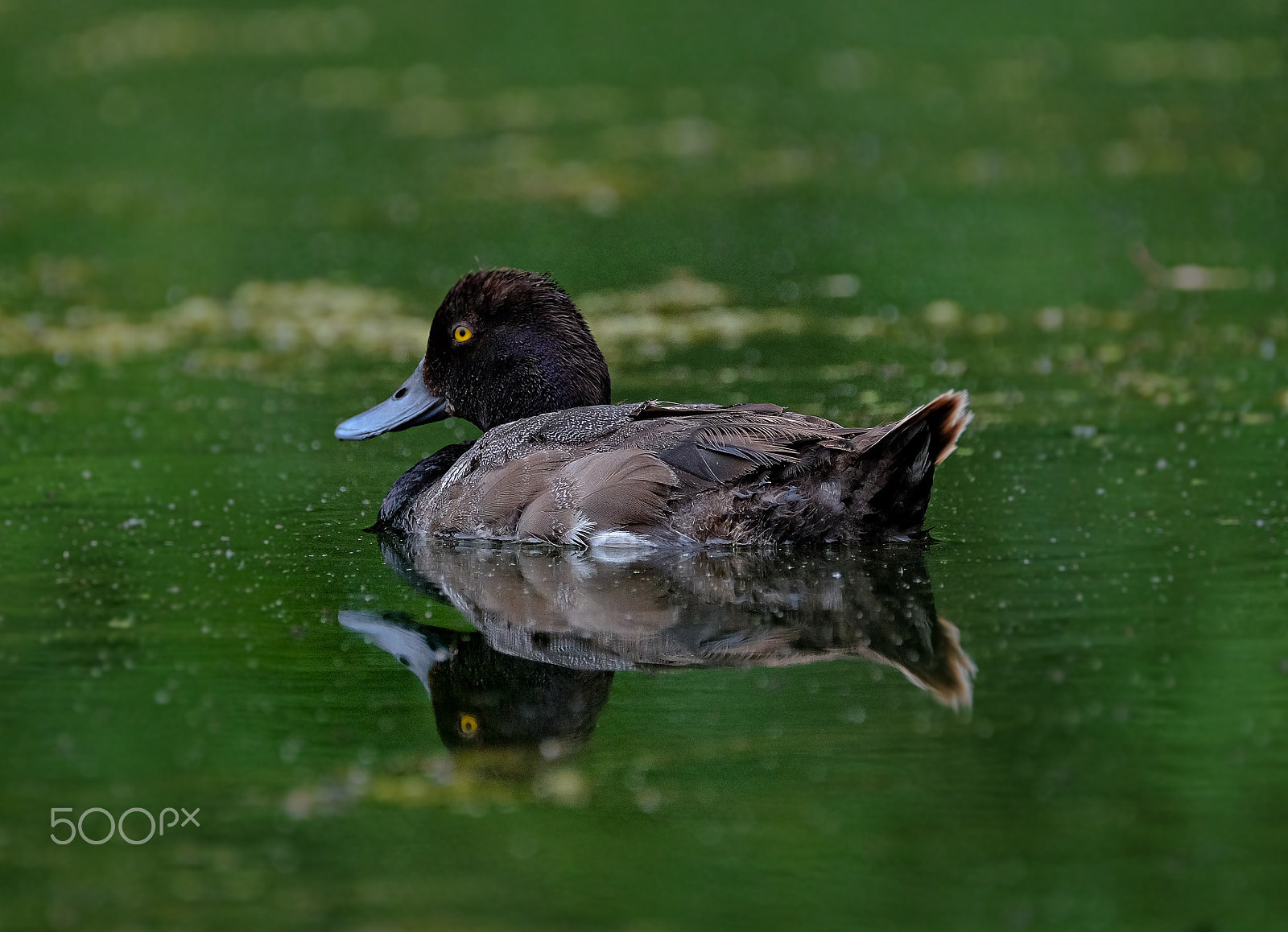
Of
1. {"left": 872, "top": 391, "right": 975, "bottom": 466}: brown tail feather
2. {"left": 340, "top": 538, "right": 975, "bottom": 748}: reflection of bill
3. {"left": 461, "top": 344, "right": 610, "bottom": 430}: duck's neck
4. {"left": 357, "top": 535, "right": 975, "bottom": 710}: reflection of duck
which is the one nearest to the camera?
{"left": 340, "top": 538, "right": 975, "bottom": 748}: reflection of bill

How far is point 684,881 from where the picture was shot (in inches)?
199

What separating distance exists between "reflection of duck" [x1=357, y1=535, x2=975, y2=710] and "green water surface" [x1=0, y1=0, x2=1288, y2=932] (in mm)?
172

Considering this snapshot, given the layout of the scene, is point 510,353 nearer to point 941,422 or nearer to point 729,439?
point 729,439

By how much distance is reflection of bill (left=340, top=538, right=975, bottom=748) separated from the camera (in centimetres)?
664

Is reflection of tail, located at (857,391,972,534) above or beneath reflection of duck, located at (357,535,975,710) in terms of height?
above

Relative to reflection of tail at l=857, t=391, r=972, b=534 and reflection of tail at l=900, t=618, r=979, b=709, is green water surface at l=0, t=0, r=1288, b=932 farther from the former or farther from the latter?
reflection of tail at l=857, t=391, r=972, b=534

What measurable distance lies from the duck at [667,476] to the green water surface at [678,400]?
14.0 inches

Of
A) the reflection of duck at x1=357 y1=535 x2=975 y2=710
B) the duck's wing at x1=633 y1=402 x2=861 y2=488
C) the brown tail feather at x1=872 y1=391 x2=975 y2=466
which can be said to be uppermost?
the brown tail feather at x1=872 y1=391 x2=975 y2=466

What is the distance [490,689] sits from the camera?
684 centimetres

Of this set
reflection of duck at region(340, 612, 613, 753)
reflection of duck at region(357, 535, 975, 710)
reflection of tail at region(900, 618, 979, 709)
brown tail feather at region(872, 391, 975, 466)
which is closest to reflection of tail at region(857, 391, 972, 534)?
Answer: brown tail feather at region(872, 391, 975, 466)

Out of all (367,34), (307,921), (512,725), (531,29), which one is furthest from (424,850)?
(367,34)

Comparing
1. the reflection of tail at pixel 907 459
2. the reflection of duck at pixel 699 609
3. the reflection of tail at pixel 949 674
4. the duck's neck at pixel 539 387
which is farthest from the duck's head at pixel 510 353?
the reflection of tail at pixel 949 674

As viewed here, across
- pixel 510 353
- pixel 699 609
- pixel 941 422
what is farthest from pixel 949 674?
pixel 510 353

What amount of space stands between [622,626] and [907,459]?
4.92 ft
